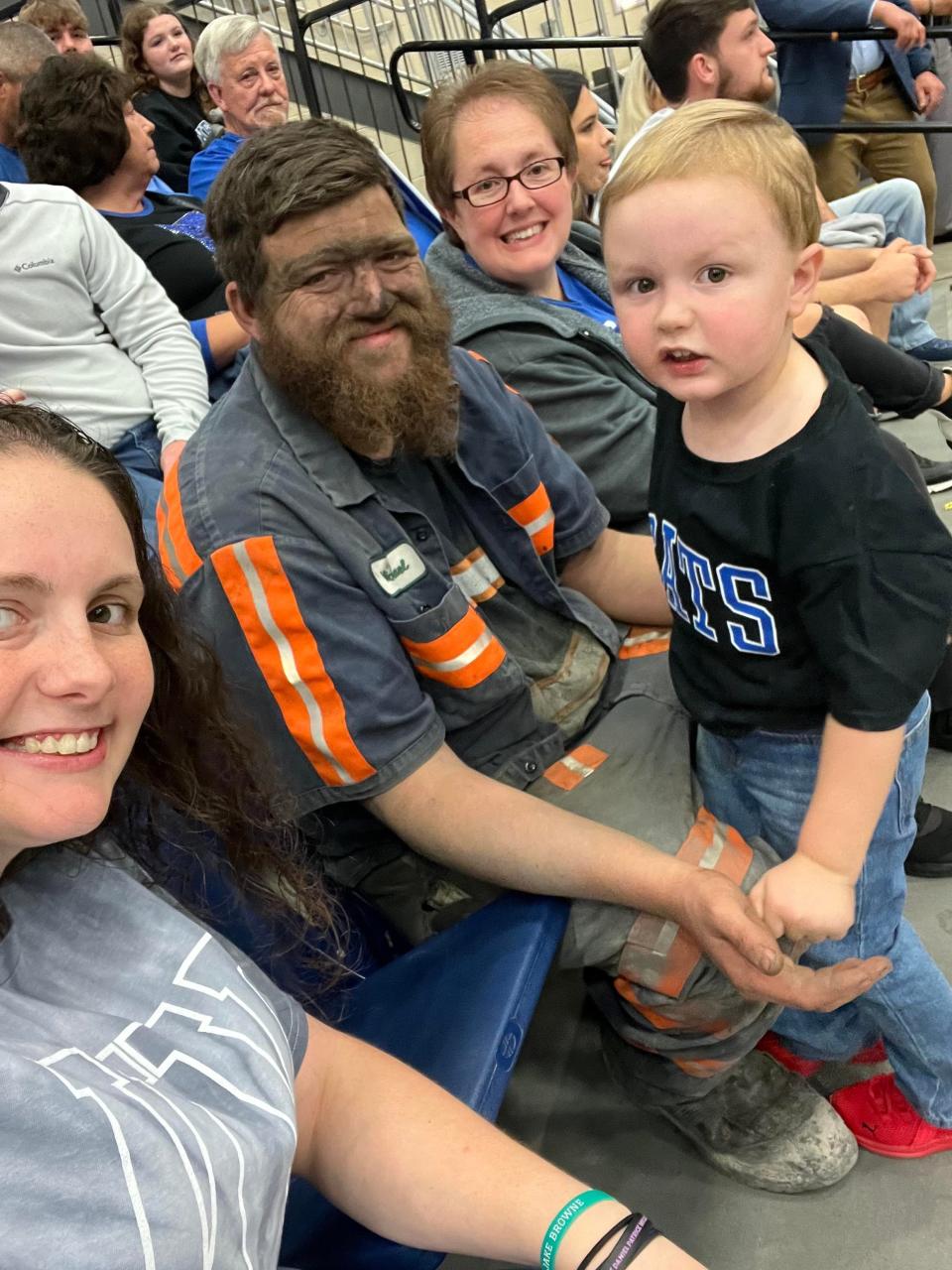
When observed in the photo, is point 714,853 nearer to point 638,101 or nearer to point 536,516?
point 536,516

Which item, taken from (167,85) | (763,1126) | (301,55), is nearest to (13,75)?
(167,85)

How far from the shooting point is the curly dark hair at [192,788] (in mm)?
1201

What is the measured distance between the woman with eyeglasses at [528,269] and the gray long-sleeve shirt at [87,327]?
63 cm

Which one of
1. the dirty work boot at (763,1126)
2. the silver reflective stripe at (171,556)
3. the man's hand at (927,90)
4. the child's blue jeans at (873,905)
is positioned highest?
the silver reflective stripe at (171,556)

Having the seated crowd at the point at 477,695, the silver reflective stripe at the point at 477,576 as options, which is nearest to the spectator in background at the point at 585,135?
the seated crowd at the point at 477,695

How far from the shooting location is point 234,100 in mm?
3938

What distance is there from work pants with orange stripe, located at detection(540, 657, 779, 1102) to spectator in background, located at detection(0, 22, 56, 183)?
247cm

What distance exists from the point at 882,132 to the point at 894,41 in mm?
345

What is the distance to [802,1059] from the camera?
1.78m

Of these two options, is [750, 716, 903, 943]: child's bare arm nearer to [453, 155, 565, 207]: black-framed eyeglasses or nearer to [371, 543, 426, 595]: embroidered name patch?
[371, 543, 426, 595]: embroidered name patch

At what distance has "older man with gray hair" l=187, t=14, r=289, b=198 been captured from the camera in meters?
3.87

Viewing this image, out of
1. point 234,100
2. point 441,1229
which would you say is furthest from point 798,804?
point 234,100

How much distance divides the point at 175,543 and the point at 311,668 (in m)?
0.24

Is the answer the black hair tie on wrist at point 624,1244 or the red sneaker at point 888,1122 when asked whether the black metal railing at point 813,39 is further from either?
the black hair tie on wrist at point 624,1244
